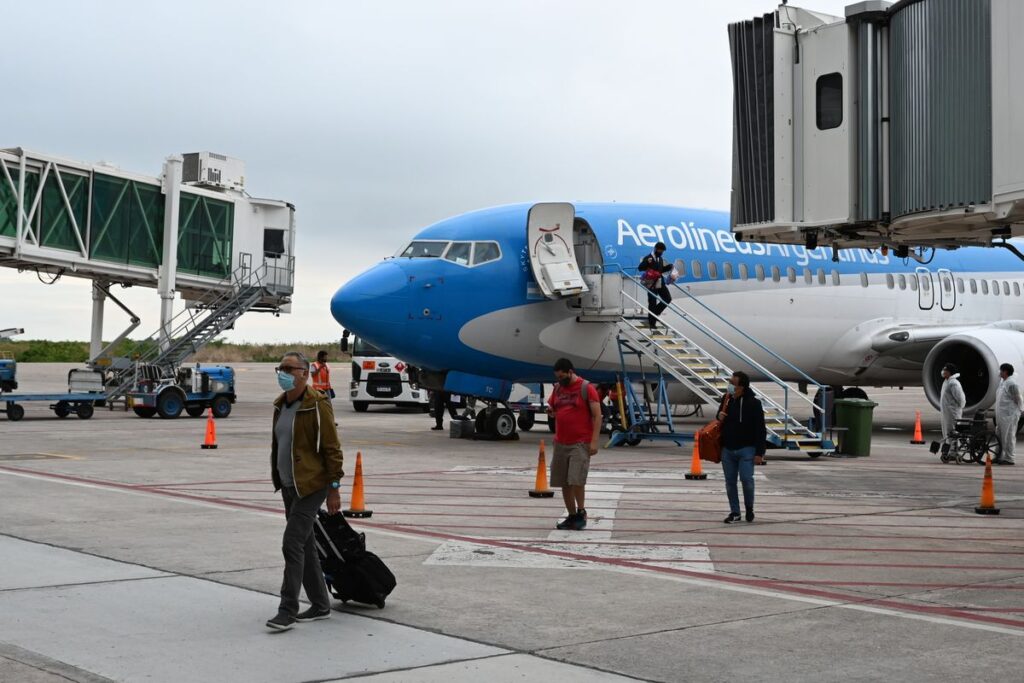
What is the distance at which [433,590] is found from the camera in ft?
27.7

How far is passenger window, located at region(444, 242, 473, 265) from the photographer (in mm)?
21156

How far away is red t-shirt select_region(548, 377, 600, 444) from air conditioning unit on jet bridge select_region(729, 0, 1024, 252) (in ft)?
8.83

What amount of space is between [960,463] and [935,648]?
1410 centimetres

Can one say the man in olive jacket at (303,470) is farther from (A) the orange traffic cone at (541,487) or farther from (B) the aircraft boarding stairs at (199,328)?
(B) the aircraft boarding stairs at (199,328)

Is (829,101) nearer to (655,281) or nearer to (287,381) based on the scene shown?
(287,381)

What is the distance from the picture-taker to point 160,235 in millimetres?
33656

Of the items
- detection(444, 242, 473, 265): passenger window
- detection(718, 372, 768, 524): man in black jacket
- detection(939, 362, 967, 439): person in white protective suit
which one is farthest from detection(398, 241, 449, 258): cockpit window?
detection(718, 372, 768, 524): man in black jacket

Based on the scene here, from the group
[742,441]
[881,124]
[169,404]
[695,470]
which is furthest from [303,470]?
[169,404]

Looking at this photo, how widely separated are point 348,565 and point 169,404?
2255 centimetres

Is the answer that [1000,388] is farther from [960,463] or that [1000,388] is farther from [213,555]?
[213,555]

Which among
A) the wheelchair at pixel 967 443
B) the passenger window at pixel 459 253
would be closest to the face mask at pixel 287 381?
the passenger window at pixel 459 253

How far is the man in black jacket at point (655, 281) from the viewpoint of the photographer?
2170 centimetres

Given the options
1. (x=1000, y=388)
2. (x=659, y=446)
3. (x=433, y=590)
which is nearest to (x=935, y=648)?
(x=433, y=590)

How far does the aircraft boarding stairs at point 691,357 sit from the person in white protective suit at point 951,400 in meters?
2.10
